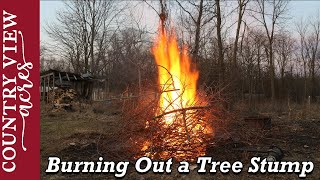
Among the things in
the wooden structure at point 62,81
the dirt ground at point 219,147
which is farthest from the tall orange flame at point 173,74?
the wooden structure at point 62,81

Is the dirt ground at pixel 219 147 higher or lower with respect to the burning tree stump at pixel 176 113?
lower

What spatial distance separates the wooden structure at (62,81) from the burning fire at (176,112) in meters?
16.1

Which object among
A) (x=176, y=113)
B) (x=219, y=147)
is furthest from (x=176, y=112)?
(x=219, y=147)

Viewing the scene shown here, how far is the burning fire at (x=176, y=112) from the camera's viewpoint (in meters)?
6.94

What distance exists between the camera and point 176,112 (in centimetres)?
741

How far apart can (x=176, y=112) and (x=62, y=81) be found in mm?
18201

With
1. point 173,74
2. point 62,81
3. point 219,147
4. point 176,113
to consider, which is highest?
point 62,81

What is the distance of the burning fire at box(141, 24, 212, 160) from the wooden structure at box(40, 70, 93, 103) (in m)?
16.1

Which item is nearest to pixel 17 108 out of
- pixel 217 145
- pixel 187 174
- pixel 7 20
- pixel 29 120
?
pixel 29 120

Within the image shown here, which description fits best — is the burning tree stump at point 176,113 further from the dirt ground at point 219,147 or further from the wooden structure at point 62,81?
the wooden structure at point 62,81

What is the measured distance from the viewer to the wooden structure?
940 inches

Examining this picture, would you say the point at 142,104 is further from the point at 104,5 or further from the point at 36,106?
the point at 104,5

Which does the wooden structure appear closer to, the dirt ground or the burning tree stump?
the dirt ground

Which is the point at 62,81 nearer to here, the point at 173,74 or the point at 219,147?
the point at 173,74
